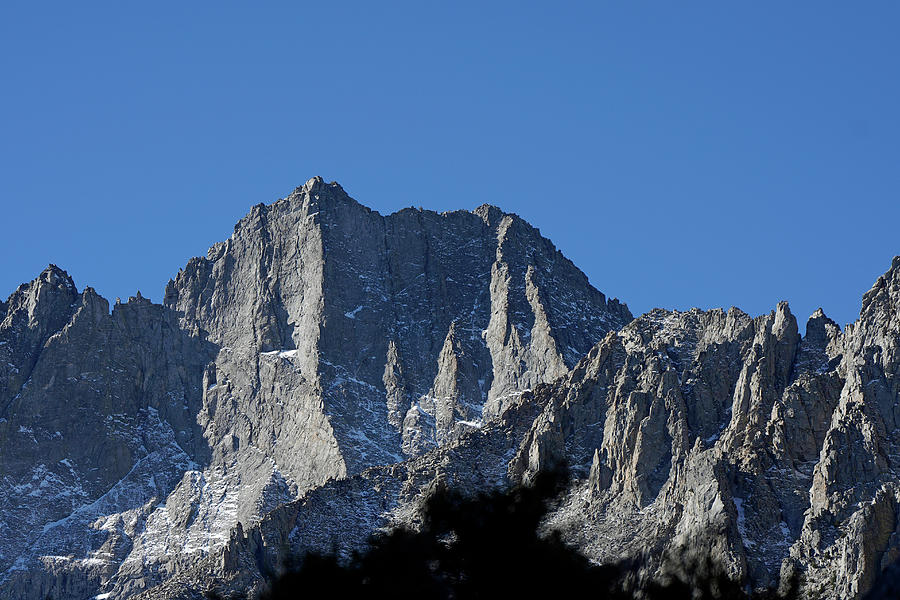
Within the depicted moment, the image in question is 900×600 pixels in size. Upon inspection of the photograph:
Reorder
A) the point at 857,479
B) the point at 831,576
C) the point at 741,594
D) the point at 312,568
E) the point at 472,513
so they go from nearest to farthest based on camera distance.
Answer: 1. the point at 312,568
2. the point at 472,513
3. the point at 741,594
4. the point at 831,576
5. the point at 857,479

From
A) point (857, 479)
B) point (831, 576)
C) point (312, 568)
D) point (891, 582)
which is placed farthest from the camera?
point (857, 479)

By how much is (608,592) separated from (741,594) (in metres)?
10.2

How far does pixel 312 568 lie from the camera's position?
2068 inches

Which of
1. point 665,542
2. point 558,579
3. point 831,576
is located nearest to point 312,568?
point 558,579

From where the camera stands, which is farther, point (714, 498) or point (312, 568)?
point (714, 498)

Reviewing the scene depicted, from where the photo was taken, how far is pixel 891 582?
43.9 m

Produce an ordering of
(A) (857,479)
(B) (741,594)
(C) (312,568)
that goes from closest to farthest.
A: (C) (312,568)
(B) (741,594)
(A) (857,479)

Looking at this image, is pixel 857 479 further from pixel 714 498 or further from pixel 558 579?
pixel 558 579

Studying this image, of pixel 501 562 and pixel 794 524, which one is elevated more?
pixel 794 524

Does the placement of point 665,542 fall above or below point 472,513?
above

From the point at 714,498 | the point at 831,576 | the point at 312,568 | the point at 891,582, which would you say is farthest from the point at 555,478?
the point at 714,498

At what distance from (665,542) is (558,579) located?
5798 inches

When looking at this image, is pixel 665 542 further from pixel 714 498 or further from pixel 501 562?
pixel 501 562

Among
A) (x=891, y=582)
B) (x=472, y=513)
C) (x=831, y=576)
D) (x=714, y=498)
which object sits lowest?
(x=891, y=582)
